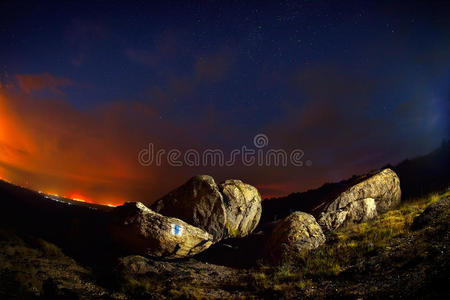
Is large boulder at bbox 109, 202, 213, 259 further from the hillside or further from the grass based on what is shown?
the grass

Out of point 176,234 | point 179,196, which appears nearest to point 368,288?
point 176,234

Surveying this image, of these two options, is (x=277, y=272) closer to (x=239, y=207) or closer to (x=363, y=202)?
(x=239, y=207)

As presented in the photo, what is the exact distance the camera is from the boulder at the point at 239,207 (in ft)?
58.9

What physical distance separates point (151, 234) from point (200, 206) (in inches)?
179

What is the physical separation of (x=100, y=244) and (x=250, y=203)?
1249cm

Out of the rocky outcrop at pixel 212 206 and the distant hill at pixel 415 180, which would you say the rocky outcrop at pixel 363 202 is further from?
the rocky outcrop at pixel 212 206

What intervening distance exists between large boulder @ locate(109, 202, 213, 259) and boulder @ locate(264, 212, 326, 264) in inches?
196

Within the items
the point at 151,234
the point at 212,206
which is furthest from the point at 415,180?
the point at 151,234

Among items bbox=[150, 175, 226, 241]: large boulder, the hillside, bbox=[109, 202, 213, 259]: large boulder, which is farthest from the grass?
bbox=[150, 175, 226, 241]: large boulder

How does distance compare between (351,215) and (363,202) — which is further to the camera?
(363,202)

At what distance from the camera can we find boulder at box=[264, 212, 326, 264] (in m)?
12.8

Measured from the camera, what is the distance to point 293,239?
13188mm

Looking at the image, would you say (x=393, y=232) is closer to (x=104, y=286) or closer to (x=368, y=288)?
(x=368, y=288)

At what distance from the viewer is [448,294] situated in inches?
225
